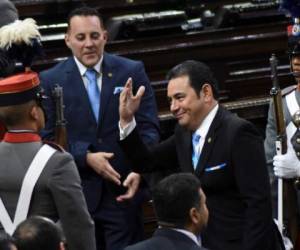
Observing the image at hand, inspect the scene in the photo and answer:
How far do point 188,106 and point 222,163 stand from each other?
0.94 feet

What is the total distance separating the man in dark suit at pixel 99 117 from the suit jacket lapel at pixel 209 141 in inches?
24.6

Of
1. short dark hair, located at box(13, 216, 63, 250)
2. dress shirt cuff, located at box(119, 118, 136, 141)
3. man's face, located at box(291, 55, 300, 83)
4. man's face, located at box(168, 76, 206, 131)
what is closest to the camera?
short dark hair, located at box(13, 216, 63, 250)

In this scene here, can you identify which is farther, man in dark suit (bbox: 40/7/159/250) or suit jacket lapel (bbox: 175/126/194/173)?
man in dark suit (bbox: 40/7/159/250)

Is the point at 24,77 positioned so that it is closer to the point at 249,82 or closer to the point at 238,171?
the point at 238,171

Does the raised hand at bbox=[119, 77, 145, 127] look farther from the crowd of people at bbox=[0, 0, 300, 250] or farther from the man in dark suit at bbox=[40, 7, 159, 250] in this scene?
the man in dark suit at bbox=[40, 7, 159, 250]

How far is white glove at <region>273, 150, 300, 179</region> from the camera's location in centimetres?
486

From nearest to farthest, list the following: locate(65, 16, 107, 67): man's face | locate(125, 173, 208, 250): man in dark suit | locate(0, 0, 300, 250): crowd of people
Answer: locate(125, 173, 208, 250): man in dark suit → locate(0, 0, 300, 250): crowd of people → locate(65, 16, 107, 67): man's face

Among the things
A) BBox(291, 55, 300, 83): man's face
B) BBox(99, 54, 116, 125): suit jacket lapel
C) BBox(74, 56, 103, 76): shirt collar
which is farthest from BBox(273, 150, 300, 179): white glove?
A: BBox(74, 56, 103, 76): shirt collar

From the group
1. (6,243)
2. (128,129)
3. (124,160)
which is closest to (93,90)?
(124,160)

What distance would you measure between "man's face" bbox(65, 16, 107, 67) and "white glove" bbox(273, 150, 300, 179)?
1043 millimetres

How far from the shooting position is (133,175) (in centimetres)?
483

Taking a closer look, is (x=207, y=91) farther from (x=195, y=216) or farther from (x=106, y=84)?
(x=195, y=216)

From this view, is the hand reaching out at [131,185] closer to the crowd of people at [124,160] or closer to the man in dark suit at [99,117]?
the crowd of people at [124,160]

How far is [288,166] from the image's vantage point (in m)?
4.86
